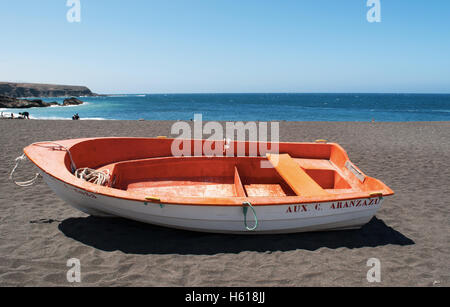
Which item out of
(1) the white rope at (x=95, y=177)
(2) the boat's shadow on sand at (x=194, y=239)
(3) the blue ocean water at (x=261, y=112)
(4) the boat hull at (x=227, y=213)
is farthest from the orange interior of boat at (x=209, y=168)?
(3) the blue ocean water at (x=261, y=112)

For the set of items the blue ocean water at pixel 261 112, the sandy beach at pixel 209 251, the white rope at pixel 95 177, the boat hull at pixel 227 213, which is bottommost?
the sandy beach at pixel 209 251

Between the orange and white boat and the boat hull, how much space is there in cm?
2

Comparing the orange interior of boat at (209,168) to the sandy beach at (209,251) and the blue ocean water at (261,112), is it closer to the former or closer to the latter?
the sandy beach at (209,251)

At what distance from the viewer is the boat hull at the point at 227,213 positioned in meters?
3.84

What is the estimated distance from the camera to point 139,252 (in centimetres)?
381

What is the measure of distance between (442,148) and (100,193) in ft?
45.2

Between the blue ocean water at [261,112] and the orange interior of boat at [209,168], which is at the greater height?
the blue ocean water at [261,112]

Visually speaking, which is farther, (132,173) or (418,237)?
(132,173)

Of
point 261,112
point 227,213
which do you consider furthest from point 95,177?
point 261,112

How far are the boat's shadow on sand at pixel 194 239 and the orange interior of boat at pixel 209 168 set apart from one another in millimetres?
1051

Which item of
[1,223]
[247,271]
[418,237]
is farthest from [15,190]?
[418,237]

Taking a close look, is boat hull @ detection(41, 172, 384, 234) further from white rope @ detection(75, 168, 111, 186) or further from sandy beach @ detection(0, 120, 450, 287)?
white rope @ detection(75, 168, 111, 186)
